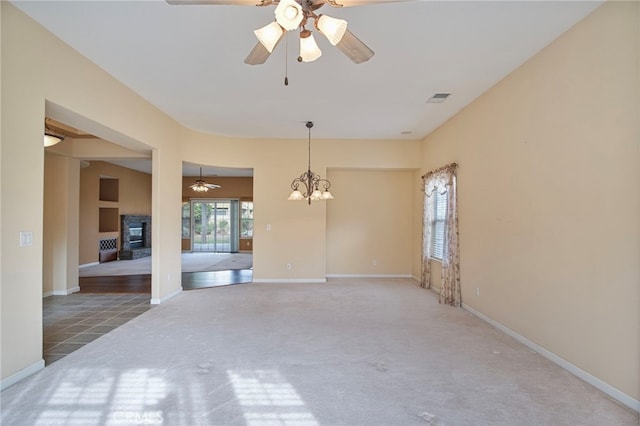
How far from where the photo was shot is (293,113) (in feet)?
16.6

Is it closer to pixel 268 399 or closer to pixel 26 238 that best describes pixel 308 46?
pixel 268 399

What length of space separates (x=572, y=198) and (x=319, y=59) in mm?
2771

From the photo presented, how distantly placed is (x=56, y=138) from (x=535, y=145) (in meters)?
5.92

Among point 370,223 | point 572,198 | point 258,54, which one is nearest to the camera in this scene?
point 258,54

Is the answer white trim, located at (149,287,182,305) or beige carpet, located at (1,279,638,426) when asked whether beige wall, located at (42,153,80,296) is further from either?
beige carpet, located at (1,279,638,426)

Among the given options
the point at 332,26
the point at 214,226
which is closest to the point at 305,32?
the point at 332,26

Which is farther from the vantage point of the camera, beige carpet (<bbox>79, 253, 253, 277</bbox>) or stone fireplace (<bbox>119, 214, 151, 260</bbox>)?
stone fireplace (<bbox>119, 214, 151, 260</bbox>)

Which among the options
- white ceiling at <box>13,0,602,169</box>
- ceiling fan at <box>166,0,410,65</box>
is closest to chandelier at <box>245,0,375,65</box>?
ceiling fan at <box>166,0,410,65</box>

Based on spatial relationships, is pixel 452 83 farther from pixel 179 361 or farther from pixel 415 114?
pixel 179 361

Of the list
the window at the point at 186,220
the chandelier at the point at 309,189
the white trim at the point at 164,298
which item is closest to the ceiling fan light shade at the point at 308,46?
the chandelier at the point at 309,189

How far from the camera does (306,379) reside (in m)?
2.65

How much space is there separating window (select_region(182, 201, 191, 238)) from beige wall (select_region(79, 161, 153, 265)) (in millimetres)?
2051

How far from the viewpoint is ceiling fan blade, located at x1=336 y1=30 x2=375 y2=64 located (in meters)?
2.02

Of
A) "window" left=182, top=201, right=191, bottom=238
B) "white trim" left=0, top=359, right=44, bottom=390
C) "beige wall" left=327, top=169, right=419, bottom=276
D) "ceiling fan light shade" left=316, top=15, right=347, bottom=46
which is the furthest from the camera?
"window" left=182, top=201, right=191, bottom=238
